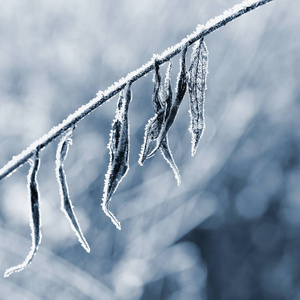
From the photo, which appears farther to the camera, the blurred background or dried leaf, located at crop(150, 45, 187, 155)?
the blurred background

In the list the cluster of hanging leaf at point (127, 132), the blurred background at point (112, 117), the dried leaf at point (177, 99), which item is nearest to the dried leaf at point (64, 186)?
the cluster of hanging leaf at point (127, 132)

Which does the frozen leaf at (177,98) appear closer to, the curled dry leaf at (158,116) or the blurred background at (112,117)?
the curled dry leaf at (158,116)

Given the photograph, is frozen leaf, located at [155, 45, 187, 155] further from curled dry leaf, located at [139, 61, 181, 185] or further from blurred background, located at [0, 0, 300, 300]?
blurred background, located at [0, 0, 300, 300]

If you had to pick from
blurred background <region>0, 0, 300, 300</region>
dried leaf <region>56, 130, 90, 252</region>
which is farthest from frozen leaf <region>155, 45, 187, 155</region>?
blurred background <region>0, 0, 300, 300</region>

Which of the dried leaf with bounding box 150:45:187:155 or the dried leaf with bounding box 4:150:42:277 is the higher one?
the dried leaf with bounding box 150:45:187:155

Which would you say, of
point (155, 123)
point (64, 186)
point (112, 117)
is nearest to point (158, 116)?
point (155, 123)

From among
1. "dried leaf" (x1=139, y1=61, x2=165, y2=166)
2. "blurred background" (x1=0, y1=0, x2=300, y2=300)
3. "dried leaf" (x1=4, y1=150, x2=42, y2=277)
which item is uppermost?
"blurred background" (x1=0, y1=0, x2=300, y2=300)
